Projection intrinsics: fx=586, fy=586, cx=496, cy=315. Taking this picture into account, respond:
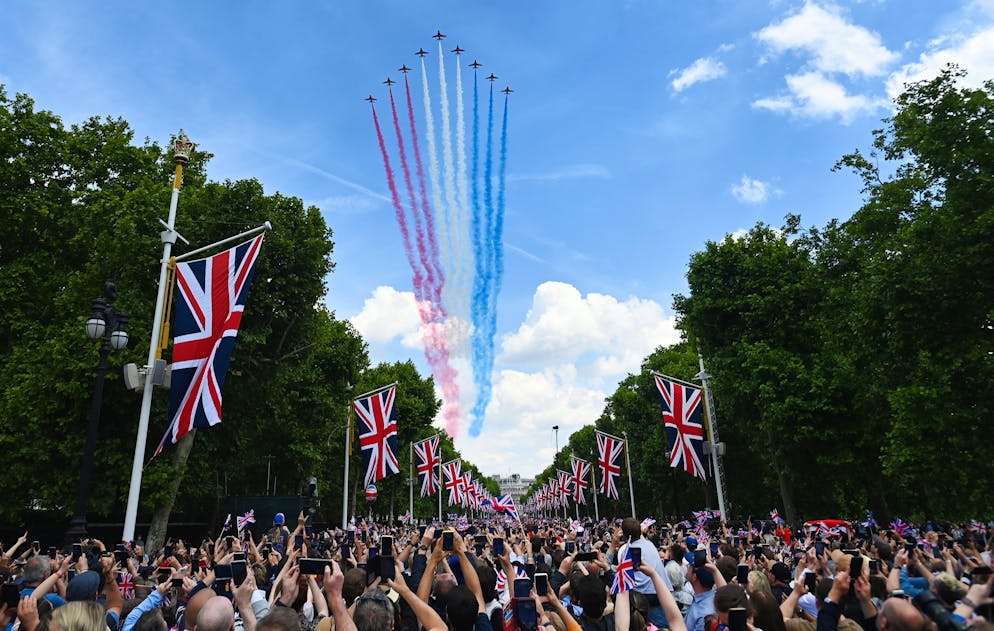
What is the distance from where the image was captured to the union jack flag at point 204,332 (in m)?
14.0

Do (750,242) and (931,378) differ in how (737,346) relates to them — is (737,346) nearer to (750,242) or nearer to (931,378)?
(750,242)

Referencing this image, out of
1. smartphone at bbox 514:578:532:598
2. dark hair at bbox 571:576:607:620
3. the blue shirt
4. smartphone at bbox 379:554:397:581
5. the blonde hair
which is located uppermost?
smartphone at bbox 379:554:397:581

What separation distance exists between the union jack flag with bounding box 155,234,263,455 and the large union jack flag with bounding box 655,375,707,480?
17759 millimetres

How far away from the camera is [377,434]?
2608 cm

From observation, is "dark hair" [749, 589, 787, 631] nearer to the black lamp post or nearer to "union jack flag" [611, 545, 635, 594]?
"union jack flag" [611, 545, 635, 594]

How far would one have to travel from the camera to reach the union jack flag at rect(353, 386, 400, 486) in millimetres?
25844

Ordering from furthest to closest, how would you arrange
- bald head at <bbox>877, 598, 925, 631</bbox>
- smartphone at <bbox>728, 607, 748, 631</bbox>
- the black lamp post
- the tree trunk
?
the tree trunk
the black lamp post
smartphone at <bbox>728, 607, 748, 631</bbox>
bald head at <bbox>877, 598, 925, 631</bbox>

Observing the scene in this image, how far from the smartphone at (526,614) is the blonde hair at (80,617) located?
283 centimetres

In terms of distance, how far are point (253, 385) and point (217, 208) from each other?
724 centimetres

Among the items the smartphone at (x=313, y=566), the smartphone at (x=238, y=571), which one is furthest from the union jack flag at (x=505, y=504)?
the smartphone at (x=313, y=566)

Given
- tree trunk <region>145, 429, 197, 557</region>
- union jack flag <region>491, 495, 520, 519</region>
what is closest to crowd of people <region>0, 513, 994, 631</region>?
tree trunk <region>145, 429, 197, 557</region>

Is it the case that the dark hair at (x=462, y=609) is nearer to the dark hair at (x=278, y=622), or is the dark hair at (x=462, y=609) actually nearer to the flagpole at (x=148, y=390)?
the dark hair at (x=278, y=622)

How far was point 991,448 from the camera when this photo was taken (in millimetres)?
18906

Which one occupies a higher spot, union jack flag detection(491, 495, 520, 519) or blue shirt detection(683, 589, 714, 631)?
union jack flag detection(491, 495, 520, 519)
